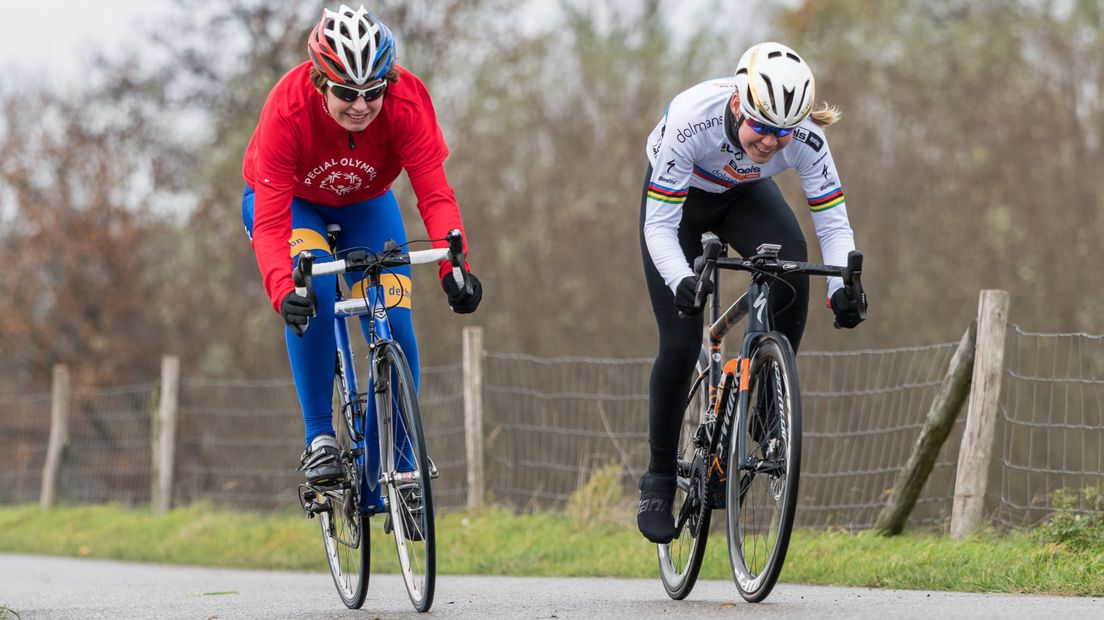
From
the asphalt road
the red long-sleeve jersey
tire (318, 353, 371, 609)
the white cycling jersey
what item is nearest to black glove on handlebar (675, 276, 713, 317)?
the white cycling jersey

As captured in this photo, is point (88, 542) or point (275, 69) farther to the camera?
point (275, 69)

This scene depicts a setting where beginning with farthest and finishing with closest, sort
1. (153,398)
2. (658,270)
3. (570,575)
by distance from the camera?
1. (153,398)
2. (570,575)
3. (658,270)

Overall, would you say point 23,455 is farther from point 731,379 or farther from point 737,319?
point 731,379

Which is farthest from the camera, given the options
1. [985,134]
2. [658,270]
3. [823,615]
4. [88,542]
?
[985,134]

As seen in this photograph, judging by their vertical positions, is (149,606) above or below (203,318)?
below

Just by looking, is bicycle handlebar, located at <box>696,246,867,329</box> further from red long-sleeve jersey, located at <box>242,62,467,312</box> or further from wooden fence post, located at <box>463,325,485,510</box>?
wooden fence post, located at <box>463,325,485,510</box>

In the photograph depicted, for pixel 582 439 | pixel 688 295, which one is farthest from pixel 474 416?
pixel 688 295

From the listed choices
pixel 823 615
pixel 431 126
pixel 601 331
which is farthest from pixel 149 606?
pixel 601 331

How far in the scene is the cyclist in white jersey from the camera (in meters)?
5.54

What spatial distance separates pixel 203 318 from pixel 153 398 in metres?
8.08

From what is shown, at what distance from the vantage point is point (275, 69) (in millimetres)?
22703

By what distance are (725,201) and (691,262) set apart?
1.04 ft

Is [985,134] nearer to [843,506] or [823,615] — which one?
[843,506]

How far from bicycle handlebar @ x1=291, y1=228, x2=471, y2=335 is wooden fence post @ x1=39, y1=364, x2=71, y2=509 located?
1288 cm
